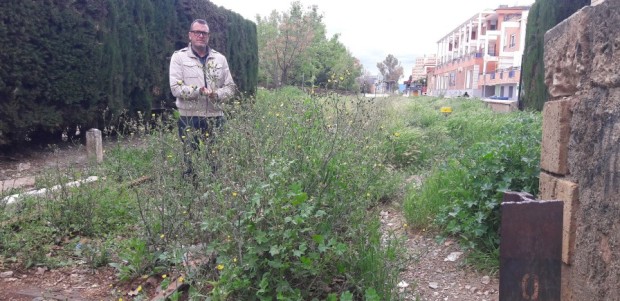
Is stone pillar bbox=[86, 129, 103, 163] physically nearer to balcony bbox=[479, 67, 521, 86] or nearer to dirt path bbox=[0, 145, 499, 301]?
dirt path bbox=[0, 145, 499, 301]

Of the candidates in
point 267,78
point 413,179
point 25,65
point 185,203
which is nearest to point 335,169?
point 185,203

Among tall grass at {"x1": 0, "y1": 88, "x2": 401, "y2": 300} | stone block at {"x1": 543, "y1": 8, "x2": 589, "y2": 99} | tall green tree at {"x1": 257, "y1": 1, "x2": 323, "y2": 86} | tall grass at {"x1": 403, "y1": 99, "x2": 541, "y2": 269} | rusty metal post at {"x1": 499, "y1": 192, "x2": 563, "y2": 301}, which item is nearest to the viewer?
rusty metal post at {"x1": 499, "y1": 192, "x2": 563, "y2": 301}

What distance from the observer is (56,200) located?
3709 millimetres

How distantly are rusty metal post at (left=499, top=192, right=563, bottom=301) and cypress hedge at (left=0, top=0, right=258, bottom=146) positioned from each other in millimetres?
5513

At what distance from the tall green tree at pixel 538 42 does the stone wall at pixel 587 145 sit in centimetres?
737

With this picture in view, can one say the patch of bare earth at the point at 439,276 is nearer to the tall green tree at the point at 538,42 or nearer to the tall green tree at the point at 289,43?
the tall green tree at the point at 538,42

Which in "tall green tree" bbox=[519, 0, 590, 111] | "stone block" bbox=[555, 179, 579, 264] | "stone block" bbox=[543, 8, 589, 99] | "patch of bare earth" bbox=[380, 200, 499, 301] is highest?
"tall green tree" bbox=[519, 0, 590, 111]

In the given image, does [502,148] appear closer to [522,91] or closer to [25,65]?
[25,65]

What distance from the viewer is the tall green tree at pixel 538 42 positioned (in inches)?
364

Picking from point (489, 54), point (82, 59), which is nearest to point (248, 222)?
point (82, 59)

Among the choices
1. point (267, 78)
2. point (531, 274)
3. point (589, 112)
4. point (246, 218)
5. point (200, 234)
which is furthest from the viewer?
point (267, 78)

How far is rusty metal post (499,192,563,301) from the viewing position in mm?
1383

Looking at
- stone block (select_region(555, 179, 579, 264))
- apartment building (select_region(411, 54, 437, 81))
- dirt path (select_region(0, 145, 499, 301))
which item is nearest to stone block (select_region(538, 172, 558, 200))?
stone block (select_region(555, 179, 579, 264))

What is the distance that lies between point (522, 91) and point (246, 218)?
33.5 feet
